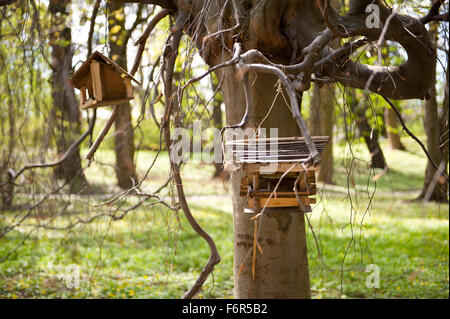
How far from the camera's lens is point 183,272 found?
7797 mm

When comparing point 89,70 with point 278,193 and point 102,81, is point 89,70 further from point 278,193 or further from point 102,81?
point 278,193

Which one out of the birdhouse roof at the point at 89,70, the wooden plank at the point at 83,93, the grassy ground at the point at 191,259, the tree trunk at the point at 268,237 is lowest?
the grassy ground at the point at 191,259

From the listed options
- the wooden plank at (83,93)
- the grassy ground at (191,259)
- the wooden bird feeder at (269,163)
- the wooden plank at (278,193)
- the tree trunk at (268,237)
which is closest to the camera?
the wooden bird feeder at (269,163)

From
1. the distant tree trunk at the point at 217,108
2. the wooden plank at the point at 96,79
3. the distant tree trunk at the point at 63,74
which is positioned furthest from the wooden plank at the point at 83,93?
the distant tree trunk at the point at 217,108

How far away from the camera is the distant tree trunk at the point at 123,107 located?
5.21 meters

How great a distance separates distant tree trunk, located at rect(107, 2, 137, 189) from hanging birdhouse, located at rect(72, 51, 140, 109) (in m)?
0.34

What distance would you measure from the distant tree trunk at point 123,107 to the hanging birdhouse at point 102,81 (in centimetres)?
34

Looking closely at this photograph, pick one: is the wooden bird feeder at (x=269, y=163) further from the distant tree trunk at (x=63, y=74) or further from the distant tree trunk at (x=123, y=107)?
the distant tree trunk at (x=63, y=74)

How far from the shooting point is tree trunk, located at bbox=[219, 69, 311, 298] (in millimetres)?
3893

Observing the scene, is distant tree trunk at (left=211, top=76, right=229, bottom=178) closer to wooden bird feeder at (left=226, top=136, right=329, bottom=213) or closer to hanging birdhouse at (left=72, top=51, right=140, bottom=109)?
wooden bird feeder at (left=226, top=136, right=329, bottom=213)

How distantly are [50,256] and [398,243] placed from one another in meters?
6.00
